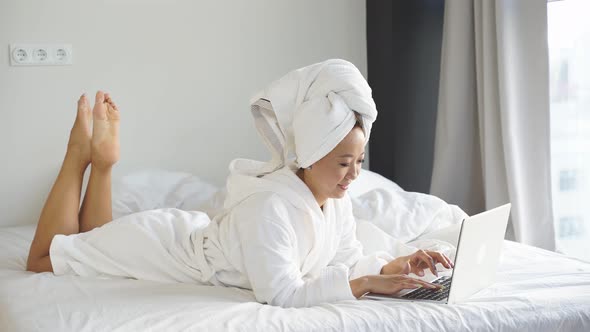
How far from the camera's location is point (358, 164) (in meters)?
1.91

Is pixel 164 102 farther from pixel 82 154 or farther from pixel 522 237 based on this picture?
pixel 522 237

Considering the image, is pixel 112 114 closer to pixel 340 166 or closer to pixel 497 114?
pixel 340 166

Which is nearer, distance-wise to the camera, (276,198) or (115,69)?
(276,198)

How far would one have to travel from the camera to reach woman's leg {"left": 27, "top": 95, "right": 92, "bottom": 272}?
88.9 inches

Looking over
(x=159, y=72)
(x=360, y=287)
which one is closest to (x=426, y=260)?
(x=360, y=287)

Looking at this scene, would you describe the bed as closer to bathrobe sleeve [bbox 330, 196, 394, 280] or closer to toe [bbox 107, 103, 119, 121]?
bathrobe sleeve [bbox 330, 196, 394, 280]

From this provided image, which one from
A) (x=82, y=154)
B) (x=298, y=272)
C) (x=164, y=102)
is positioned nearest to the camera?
(x=298, y=272)

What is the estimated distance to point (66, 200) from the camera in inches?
96.3

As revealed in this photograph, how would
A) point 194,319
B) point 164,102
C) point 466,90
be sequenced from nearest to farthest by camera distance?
point 194,319 < point 466,90 < point 164,102

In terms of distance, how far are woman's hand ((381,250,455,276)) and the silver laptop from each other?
0.14 ft

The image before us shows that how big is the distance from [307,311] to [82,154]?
3.64ft

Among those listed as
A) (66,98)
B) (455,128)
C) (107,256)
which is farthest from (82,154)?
(455,128)

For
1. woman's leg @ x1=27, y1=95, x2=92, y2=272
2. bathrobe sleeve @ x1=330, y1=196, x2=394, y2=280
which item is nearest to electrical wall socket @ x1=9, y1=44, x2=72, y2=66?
woman's leg @ x1=27, y1=95, x2=92, y2=272

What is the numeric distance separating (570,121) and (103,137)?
1.58 meters
